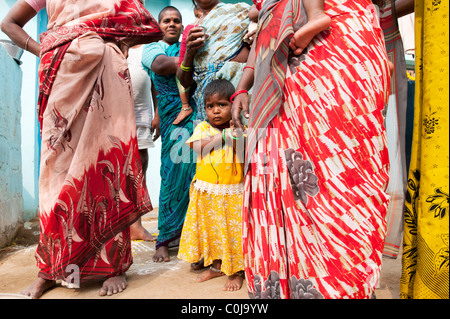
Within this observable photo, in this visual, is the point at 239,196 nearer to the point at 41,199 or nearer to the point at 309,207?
the point at 309,207

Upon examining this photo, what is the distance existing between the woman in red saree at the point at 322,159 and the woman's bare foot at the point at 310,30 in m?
0.03

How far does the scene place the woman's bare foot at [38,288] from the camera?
221cm

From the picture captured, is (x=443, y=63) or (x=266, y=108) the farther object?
(x=266, y=108)

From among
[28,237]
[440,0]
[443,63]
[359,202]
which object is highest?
[440,0]

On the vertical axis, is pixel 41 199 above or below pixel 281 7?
below

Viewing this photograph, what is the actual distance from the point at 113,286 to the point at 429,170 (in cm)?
193

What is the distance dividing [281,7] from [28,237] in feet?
12.2

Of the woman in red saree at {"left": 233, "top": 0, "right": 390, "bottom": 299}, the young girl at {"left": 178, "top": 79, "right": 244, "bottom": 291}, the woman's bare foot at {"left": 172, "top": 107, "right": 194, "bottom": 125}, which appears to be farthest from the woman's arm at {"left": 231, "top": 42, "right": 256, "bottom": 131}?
the woman's bare foot at {"left": 172, "top": 107, "right": 194, "bottom": 125}

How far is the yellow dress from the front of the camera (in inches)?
96.2

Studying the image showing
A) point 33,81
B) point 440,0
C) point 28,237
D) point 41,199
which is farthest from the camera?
point 33,81

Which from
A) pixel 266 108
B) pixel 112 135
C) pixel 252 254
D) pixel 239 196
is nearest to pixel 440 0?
pixel 266 108

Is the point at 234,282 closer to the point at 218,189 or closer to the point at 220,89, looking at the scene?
the point at 218,189

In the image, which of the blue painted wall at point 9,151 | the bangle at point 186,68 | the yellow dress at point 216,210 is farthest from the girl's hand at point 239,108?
the blue painted wall at point 9,151

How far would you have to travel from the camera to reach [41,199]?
223 cm
